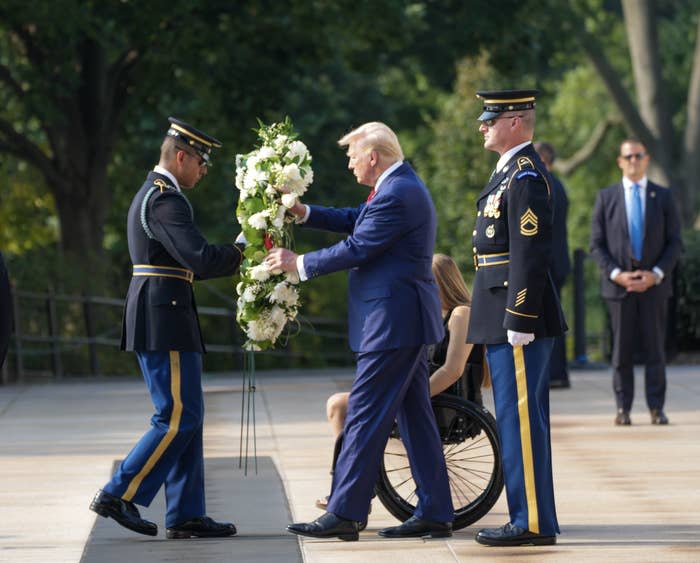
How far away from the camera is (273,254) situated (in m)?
6.79

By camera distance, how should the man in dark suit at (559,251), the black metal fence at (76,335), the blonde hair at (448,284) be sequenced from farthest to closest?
1. the black metal fence at (76,335)
2. the man in dark suit at (559,251)
3. the blonde hair at (448,284)

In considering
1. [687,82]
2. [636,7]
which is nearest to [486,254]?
[636,7]

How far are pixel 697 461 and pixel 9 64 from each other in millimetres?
13917

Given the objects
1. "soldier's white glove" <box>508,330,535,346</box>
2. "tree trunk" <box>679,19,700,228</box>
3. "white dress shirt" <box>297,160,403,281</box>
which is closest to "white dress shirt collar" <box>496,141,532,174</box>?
"white dress shirt" <box>297,160,403,281</box>

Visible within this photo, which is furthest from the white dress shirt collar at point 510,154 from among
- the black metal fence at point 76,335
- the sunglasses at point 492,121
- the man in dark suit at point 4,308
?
the black metal fence at point 76,335

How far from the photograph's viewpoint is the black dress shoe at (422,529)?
691 cm

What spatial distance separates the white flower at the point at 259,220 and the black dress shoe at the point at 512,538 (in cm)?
169

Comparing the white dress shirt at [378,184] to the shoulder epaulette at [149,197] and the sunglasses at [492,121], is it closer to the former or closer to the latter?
the sunglasses at [492,121]

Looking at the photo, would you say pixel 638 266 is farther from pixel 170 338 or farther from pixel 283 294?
pixel 170 338

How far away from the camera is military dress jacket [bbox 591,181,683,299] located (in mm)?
11039

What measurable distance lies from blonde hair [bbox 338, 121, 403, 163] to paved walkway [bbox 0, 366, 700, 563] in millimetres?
1751

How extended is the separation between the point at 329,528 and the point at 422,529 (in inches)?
19.1

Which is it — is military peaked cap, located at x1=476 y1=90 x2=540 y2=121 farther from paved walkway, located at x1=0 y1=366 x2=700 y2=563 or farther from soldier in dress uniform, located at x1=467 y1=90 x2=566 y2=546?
paved walkway, located at x1=0 y1=366 x2=700 y2=563

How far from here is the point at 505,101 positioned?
675cm
